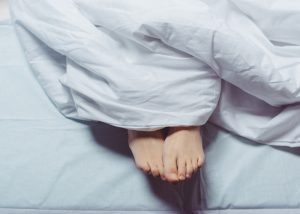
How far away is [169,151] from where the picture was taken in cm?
69

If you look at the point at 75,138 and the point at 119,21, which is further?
the point at 75,138

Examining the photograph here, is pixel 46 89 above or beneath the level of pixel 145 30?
beneath

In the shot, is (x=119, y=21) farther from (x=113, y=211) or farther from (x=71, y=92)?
(x=113, y=211)

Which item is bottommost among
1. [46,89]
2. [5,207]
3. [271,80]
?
[5,207]

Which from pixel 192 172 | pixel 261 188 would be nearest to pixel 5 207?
pixel 192 172

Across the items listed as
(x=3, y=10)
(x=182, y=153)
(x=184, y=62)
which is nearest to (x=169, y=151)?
(x=182, y=153)

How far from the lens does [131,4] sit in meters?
0.69

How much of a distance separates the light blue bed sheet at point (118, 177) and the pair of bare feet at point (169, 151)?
0.05 metres

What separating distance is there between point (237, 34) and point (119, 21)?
0.63ft

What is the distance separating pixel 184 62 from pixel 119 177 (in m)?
0.23

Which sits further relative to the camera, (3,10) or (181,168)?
(3,10)

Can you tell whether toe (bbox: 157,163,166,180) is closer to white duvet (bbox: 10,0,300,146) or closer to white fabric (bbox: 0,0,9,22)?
white duvet (bbox: 10,0,300,146)

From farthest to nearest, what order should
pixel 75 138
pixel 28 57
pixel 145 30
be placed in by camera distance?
pixel 28 57, pixel 75 138, pixel 145 30

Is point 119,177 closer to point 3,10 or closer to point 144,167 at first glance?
point 144,167
